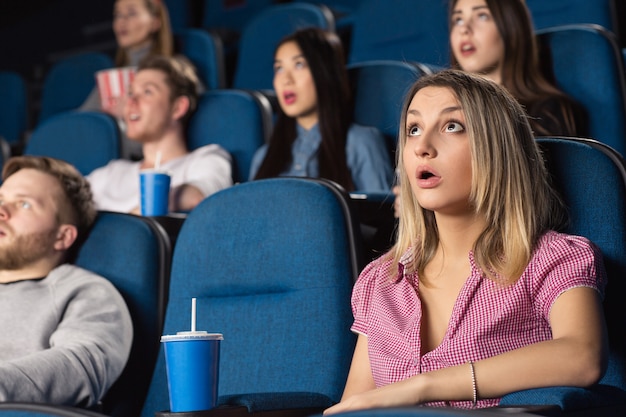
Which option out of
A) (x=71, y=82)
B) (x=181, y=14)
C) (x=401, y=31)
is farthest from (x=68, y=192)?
(x=181, y=14)

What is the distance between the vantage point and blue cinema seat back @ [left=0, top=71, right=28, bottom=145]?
385 cm

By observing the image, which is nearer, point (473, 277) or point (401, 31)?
point (473, 277)

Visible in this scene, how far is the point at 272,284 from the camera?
55.9 inches

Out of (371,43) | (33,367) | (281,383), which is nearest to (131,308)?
(33,367)

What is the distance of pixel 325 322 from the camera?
Result: 1349 millimetres

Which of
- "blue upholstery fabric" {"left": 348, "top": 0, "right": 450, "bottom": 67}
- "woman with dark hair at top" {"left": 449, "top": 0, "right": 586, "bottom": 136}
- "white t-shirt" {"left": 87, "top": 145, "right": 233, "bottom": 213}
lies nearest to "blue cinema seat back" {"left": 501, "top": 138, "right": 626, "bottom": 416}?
"woman with dark hair at top" {"left": 449, "top": 0, "right": 586, "bottom": 136}

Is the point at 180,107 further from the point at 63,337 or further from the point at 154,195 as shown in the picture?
the point at 63,337

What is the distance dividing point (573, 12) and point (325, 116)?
86cm

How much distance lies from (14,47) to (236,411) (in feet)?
13.9

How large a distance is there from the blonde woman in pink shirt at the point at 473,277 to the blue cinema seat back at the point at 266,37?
74.9 inches

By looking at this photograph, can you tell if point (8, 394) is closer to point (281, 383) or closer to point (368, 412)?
point (281, 383)

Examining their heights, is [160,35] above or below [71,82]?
above

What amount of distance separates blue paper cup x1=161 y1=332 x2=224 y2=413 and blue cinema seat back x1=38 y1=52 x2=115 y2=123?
262cm

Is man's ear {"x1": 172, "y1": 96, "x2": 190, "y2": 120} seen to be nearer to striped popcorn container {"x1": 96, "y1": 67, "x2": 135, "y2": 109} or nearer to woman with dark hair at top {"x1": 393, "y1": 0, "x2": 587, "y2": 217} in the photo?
striped popcorn container {"x1": 96, "y1": 67, "x2": 135, "y2": 109}
